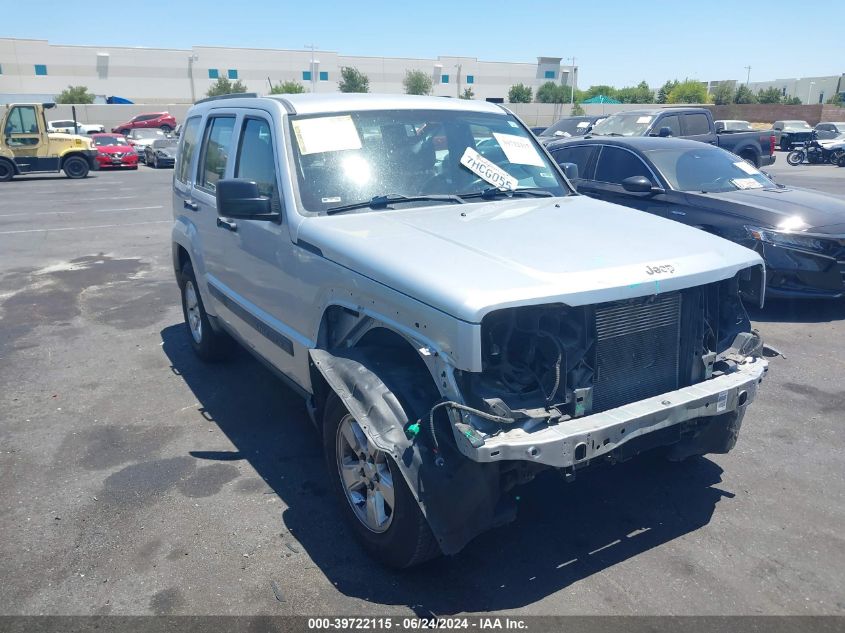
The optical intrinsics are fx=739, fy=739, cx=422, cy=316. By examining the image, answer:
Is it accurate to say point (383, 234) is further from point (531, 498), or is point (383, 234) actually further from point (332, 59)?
point (332, 59)

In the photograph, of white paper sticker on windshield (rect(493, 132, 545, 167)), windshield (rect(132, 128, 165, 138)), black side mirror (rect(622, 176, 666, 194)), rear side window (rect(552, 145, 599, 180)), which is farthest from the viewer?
windshield (rect(132, 128, 165, 138))

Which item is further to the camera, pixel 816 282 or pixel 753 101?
pixel 753 101

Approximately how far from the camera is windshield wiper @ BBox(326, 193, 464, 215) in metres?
4.16

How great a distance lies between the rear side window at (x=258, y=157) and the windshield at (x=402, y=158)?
0.23 metres

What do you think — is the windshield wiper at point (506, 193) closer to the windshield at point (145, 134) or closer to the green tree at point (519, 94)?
the windshield at point (145, 134)

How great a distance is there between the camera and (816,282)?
735cm

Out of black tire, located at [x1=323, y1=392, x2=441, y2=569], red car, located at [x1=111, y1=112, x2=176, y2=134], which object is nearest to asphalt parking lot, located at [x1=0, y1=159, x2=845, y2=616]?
black tire, located at [x1=323, y1=392, x2=441, y2=569]

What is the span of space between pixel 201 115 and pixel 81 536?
11.4ft

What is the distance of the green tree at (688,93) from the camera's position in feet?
271

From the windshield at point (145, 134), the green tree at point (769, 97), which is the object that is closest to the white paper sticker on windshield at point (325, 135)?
the windshield at point (145, 134)

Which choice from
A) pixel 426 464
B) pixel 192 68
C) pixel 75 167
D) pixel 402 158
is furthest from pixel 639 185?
pixel 192 68

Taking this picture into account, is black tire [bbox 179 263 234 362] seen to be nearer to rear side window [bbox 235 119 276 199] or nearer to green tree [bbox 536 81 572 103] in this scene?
rear side window [bbox 235 119 276 199]

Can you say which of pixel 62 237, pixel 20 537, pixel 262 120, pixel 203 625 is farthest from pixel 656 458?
pixel 62 237

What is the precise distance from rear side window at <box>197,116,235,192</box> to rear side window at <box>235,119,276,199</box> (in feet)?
0.91
